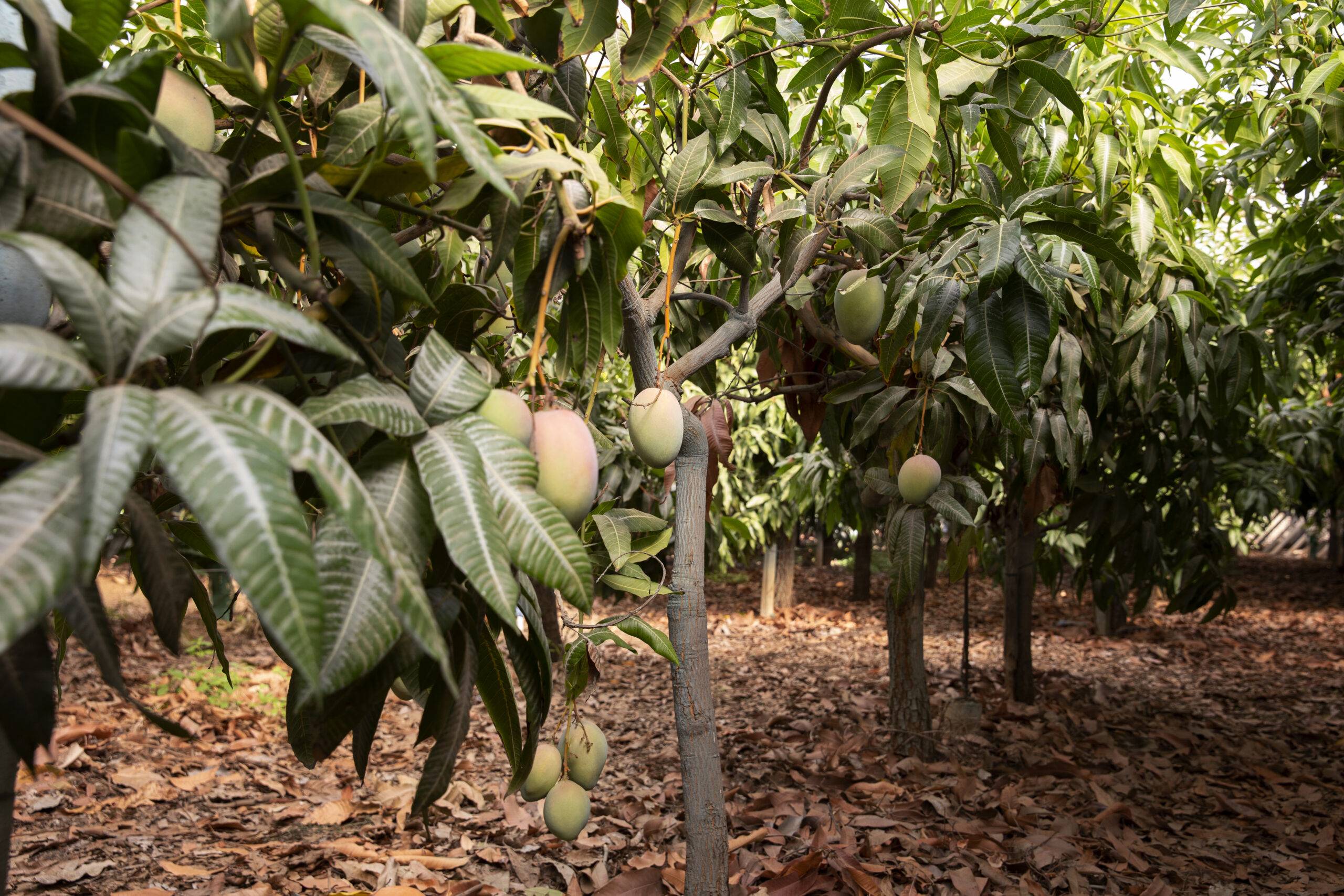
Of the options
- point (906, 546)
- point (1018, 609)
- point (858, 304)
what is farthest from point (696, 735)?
point (1018, 609)

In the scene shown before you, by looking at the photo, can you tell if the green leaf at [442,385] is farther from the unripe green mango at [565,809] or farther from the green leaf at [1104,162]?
the green leaf at [1104,162]

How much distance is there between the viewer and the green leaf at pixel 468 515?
18.8 inches

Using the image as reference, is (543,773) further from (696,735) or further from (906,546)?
(906,546)

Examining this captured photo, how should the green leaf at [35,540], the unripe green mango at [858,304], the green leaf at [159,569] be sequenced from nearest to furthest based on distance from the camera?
the green leaf at [35,540] < the green leaf at [159,569] < the unripe green mango at [858,304]

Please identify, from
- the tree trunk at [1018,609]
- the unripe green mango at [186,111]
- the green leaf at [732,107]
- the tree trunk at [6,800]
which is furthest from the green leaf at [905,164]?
the tree trunk at [1018,609]

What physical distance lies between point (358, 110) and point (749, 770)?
2.57m

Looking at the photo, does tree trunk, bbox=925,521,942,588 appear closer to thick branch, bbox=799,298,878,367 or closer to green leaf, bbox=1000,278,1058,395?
thick branch, bbox=799,298,878,367

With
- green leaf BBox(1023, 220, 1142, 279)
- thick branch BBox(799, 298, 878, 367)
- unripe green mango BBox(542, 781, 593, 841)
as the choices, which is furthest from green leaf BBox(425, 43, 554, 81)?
thick branch BBox(799, 298, 878, 367)

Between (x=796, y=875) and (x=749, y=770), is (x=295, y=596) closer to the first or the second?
(x=796, y=875)

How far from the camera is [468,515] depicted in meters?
0.49

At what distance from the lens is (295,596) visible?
380 mm

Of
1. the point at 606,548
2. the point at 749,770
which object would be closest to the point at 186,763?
the point at 749,770

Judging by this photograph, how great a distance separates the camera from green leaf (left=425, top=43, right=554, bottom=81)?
550 mm

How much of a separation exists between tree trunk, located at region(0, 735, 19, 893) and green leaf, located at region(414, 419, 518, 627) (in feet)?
1.14
